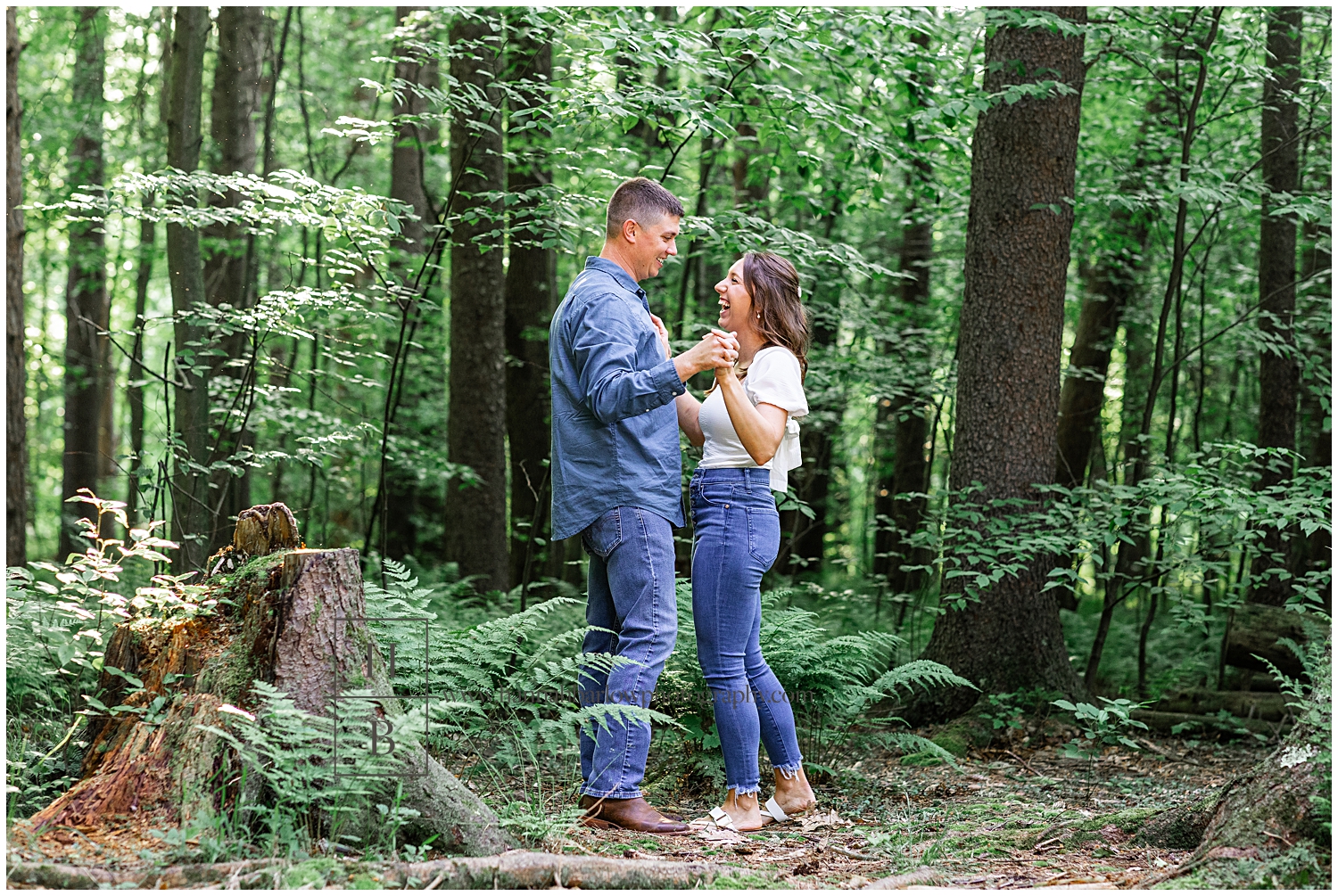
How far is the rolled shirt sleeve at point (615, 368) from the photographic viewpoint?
3736mm

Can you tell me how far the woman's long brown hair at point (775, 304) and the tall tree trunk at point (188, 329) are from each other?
3398 millimetres

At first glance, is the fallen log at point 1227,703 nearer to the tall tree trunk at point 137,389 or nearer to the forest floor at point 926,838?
the forest floor at point 926,838

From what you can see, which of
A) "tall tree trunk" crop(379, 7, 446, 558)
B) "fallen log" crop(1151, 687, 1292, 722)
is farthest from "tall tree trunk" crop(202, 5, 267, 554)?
"fallen log" crop(1151, 687, 1292, 722)

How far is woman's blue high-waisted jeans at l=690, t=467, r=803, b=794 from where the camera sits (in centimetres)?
411

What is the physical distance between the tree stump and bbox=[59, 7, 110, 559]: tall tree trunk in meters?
8.70

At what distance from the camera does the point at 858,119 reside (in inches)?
252

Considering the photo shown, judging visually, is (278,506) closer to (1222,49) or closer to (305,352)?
(1222,49)

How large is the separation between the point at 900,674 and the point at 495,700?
1970 millimetres

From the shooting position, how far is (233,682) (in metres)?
3.43

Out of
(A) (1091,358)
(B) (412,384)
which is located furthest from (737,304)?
(B) (412,384)

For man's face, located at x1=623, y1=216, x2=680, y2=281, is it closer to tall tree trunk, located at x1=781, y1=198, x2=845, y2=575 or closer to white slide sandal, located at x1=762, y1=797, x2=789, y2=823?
white slide sandal, located at x1=762, y1=797, x2=789, y2=823

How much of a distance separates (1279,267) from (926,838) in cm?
712

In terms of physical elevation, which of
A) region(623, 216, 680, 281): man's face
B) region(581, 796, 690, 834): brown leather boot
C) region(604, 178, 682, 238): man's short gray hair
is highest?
region(604, 178, 682, 238): man's short gray hair

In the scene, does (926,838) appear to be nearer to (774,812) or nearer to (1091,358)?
(774,812)
